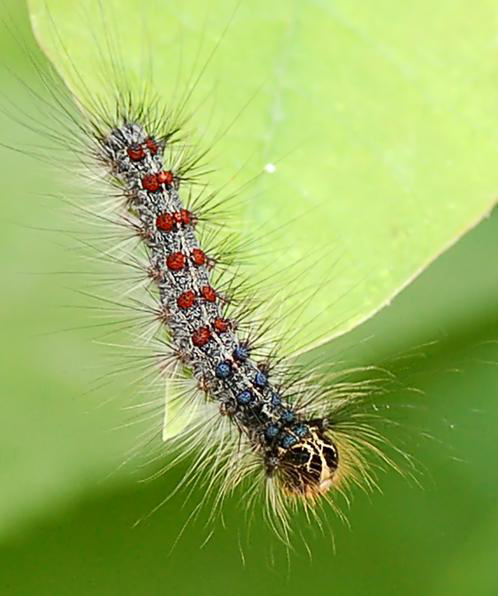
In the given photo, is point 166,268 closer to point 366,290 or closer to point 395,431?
point 366,290

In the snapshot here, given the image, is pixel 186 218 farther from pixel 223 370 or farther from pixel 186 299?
pixel 223 370

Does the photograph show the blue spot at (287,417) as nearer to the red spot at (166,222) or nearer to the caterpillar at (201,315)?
the caterpillar at (201,315)

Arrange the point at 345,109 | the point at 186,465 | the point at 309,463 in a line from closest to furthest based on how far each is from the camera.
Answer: the point at 345,109 < the point at 309,463 < the point at 186,465

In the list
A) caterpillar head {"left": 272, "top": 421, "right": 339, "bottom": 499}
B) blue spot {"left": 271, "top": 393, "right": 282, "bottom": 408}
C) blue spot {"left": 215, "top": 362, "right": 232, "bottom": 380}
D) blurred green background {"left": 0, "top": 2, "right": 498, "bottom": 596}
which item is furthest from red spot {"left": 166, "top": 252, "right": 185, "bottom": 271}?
blurred green background {"left": 0, "top": 2, "right": 498, "bottom": 596}

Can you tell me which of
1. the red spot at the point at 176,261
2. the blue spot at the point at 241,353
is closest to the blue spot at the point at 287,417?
the blue spot at the point at 241,353

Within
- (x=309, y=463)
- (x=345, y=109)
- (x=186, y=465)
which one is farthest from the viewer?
(x=186, y=465)

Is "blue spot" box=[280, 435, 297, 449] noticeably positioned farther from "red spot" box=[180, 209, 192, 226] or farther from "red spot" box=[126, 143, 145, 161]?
"red spot" box=[126, 143, 145, 161]

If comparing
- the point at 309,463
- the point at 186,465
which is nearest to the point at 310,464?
the point at 309,463
